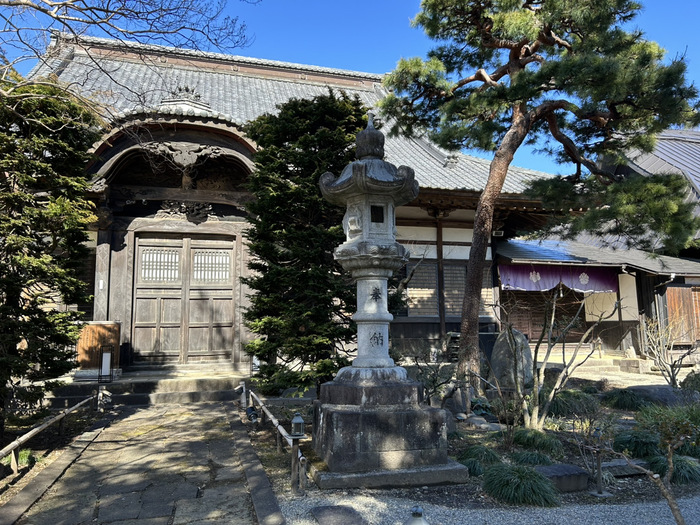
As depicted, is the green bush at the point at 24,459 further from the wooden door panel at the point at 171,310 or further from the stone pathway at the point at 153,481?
the wooden door panel at the point at 171,310

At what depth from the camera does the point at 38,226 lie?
5.55 meters

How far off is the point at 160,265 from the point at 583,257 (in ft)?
39.7

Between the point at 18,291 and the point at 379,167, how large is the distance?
431 centimetres

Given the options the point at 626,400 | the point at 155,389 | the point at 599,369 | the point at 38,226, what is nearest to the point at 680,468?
the point at 626,400

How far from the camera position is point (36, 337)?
5.57 meters

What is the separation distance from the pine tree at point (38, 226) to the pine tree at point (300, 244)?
2.38 m

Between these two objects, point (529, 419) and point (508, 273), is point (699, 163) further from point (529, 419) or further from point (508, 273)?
point (529, 419)

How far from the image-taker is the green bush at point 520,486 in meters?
4.28

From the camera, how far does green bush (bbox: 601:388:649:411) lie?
8.73 meters

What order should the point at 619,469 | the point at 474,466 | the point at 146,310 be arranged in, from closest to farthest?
the point at 474,466 < the point at 619,469 < the point at 146,310

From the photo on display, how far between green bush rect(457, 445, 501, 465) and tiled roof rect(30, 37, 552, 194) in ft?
22.7

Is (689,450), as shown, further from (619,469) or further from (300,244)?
(300,244)

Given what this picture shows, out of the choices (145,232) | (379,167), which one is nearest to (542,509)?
(379,167)

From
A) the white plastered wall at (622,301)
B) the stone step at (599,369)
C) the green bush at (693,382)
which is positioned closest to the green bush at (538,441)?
the green bush at (693,382)
